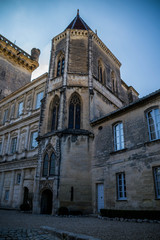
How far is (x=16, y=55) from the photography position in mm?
36625

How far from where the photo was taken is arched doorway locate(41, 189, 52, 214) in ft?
52.2

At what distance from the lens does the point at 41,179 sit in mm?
16312

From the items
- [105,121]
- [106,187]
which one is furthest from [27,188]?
[105,121]

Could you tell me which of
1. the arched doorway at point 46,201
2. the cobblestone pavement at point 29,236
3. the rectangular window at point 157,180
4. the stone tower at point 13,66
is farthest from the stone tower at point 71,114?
the stone tower at point 13,66

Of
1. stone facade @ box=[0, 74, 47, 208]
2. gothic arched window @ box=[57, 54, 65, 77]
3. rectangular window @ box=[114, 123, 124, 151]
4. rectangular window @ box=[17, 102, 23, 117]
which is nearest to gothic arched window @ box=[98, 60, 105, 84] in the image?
gothic arched window @ box=[57, 54, 65, 77]

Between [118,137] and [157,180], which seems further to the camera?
→ [118,137]

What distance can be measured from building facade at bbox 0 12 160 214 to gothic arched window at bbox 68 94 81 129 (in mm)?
95

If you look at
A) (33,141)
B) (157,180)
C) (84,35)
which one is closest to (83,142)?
(157,180)

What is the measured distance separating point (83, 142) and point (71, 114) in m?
3.17

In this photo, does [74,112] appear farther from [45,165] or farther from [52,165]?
[45,165]

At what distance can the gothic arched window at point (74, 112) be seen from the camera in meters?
17.5

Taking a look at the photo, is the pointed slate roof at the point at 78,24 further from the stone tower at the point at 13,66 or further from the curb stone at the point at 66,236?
the curb stone at the point at 66,236

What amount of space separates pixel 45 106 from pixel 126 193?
Result: 11.7 metres

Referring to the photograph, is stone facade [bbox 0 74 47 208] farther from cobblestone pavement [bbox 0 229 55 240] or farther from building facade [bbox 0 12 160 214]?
cobblestone pavement [bbox 0 229 55 240]
